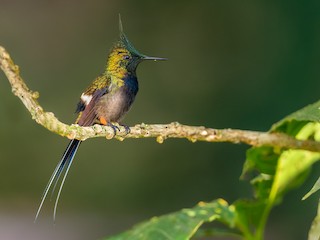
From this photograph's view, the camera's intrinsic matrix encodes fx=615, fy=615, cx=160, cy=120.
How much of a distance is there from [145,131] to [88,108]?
0.60 metres

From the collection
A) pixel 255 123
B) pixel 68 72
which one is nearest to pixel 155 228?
pixel 255 123

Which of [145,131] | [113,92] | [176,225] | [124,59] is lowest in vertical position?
[176,225]

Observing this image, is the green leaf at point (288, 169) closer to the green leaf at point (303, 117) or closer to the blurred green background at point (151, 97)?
the green leaf at point (303, 117)

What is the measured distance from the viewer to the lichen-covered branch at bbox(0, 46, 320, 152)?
3.24 feet

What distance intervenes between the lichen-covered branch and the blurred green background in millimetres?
2977

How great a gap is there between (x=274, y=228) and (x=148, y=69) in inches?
59.0

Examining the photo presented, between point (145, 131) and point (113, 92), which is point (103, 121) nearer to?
point (113, 92)

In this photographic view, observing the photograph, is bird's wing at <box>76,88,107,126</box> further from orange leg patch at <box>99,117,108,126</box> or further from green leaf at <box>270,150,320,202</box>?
green leaf at <box>270,150,320,202</box>

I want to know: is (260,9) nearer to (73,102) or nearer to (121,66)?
(73,102)

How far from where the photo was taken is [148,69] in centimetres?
466

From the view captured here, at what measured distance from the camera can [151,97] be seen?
4.65 metres

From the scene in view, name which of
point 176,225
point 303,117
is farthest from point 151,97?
point 176,225

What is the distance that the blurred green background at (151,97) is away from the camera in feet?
14.5

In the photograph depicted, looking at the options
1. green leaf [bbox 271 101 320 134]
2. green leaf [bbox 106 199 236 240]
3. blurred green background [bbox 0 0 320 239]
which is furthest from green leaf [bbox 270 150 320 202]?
blurred green background [bbox 0 0 320 239]
